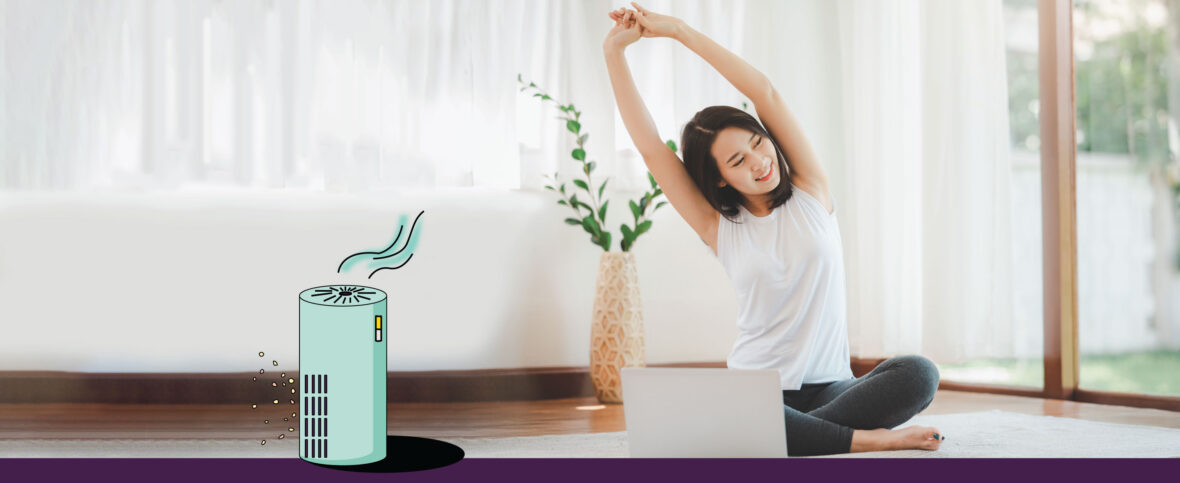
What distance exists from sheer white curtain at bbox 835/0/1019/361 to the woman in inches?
65.2

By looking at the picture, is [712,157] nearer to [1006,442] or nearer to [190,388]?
[1006,442]

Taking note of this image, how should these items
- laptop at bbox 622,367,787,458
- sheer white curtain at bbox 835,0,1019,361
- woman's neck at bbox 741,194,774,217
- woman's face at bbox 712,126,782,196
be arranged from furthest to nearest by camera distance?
1. sheer white curtain at bbox 835,0,1019,361
2. woman's neck at bbox 741,194,774,217
3. woman's face at bbox 712,126,782,196
4. laptop at bbox 622,367,787,458

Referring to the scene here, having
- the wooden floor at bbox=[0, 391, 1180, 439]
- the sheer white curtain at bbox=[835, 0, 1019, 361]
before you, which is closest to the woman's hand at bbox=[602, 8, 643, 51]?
the wooden floor at bbox=[0, 391, 1180, 439]

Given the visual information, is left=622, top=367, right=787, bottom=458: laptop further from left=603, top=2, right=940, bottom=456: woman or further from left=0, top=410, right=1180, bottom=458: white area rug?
left=0, top=410, right=1180, bottom=458: white area rug

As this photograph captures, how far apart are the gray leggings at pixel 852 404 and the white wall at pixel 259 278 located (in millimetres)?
1650

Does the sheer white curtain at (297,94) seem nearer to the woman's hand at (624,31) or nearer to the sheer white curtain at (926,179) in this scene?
the sheer white curtain at (926,179)

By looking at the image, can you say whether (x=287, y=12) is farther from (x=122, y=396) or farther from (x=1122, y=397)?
(x=1122, y=397)

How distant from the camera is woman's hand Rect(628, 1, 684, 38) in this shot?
4.83 feet

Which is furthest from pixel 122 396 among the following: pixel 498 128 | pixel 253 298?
pixel 498 128

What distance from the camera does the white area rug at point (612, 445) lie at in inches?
77.0

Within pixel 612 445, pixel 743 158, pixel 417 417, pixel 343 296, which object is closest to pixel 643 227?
pixel 417 417

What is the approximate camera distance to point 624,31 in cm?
152

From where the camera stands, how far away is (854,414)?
1621 mm

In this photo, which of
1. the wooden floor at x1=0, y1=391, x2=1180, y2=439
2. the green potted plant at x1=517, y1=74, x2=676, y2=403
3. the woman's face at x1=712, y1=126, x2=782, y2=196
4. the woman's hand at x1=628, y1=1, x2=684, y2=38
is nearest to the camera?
the woman's hand at x1=628, y1=1, x2=684, y2=38
